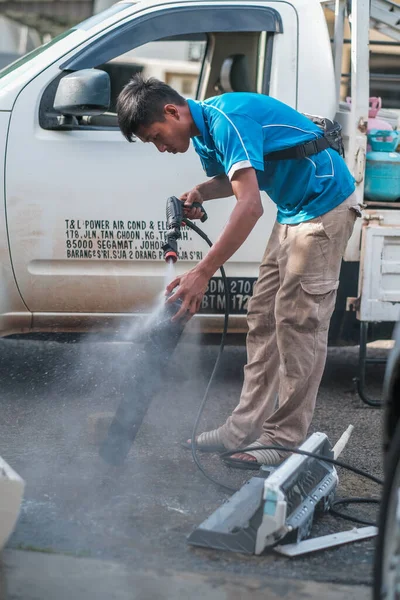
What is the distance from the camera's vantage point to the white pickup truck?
437cm

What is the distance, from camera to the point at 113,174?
4.41 m

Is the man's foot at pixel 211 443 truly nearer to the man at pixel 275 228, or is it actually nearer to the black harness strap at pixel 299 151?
the man at pixel 275 228

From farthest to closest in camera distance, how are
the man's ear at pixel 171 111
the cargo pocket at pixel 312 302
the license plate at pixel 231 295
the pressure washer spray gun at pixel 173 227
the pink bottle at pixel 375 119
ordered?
the pink bottle at pixel 375 119 < the license plate at pixel 231 295 < the cargo pocket at pixel 312 302 < the pressure washer spray gun at pixel 173 227 < the man's ear at pixel 171 111

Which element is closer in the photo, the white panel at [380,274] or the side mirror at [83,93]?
the side mirror at [83,93]

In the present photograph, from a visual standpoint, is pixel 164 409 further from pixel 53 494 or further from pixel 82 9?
pixel 82 9

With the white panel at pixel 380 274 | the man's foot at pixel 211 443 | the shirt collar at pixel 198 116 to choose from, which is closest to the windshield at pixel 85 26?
the shirt collar at pixel 198 116

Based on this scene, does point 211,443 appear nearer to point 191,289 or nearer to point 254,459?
point 254,459

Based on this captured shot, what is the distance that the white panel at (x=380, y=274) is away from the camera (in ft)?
14.8

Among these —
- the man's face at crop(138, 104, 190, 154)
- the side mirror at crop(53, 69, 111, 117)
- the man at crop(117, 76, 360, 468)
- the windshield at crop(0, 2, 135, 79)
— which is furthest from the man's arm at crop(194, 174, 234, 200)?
the windshield at crop(0, 2, 135, 79)

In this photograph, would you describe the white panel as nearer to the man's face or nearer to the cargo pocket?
the cargo pocket

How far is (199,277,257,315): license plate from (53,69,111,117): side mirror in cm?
112

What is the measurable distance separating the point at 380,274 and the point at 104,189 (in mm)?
1510

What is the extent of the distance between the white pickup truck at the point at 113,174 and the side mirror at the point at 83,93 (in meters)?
0.22

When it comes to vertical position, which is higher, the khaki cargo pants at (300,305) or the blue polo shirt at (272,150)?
the blue polo shirt at (272,150)
